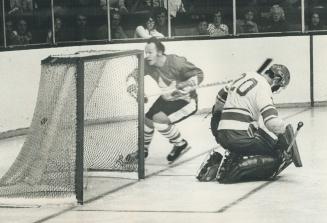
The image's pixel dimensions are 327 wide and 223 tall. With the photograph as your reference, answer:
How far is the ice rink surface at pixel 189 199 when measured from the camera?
21.2ft

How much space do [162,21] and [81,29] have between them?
1.18 m

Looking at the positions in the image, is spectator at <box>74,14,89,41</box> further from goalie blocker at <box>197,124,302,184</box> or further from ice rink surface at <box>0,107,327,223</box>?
goalie blocker at <box>197,124,302,184</box>

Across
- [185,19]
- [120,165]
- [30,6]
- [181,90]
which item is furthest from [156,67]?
[185,19]

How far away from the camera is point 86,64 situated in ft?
26.1

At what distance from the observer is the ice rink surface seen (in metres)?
6.48

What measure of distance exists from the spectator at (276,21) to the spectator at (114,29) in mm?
2185

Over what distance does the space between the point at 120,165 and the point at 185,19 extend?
5480 mm

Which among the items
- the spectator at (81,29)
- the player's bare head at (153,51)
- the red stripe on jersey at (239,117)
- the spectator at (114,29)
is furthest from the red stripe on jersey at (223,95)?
the spectator at (114,29)

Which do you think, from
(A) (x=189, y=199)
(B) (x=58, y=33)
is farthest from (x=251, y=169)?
(B) (x=58, y=33)

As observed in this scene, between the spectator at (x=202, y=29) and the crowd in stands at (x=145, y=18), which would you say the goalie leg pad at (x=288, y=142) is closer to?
the crowd in stands at (x=145, y=18)

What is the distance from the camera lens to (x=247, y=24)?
13492 millimetres

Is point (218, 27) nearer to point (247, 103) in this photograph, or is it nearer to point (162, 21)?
point (162, 21)

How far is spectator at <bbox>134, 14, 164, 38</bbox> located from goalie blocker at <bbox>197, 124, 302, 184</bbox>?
5155mm

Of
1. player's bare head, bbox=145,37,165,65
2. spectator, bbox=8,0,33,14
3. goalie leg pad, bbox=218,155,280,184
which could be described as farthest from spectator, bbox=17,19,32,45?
goalie leg pad, bbox=218,155,280,184
